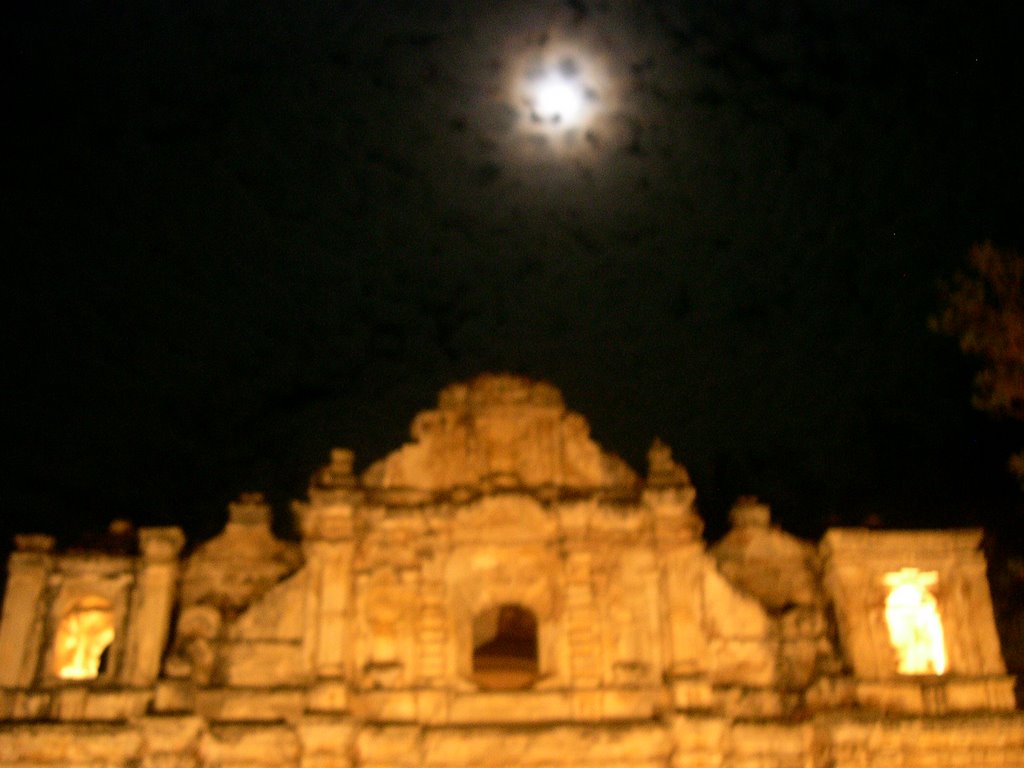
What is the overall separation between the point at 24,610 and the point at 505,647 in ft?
35.1

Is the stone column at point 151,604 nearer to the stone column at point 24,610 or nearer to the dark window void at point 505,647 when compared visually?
the stone column at point 24,610

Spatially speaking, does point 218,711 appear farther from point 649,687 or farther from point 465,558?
point 649,687

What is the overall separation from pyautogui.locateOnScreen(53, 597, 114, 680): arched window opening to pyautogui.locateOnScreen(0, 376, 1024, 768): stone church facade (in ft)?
0.16

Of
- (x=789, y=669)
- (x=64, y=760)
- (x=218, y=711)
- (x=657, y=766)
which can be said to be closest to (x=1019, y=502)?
(x=789, y=669)

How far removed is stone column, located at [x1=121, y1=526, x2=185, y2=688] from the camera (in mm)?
18016

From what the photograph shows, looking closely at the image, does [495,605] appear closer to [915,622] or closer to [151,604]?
[151,604]

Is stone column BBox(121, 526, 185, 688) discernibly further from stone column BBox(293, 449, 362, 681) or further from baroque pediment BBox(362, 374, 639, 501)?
baroque pediment BBox(362, 374, 639, 501)

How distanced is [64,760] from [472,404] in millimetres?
8311

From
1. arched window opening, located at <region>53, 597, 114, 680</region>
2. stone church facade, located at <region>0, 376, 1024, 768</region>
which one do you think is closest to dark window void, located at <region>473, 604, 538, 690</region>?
stone church facade, located at <region>0, 376, 1024, 768</region>

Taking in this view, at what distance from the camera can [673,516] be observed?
19281 mm

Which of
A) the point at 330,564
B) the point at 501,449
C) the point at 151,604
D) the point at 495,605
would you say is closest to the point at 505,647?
the point at 495,605

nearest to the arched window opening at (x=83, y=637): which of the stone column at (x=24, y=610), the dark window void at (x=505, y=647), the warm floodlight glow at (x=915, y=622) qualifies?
the stone column at (x=24, y=610)

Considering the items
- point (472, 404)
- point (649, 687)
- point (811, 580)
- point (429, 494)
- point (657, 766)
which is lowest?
point (657, 766)

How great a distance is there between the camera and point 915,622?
1991 centimetres
